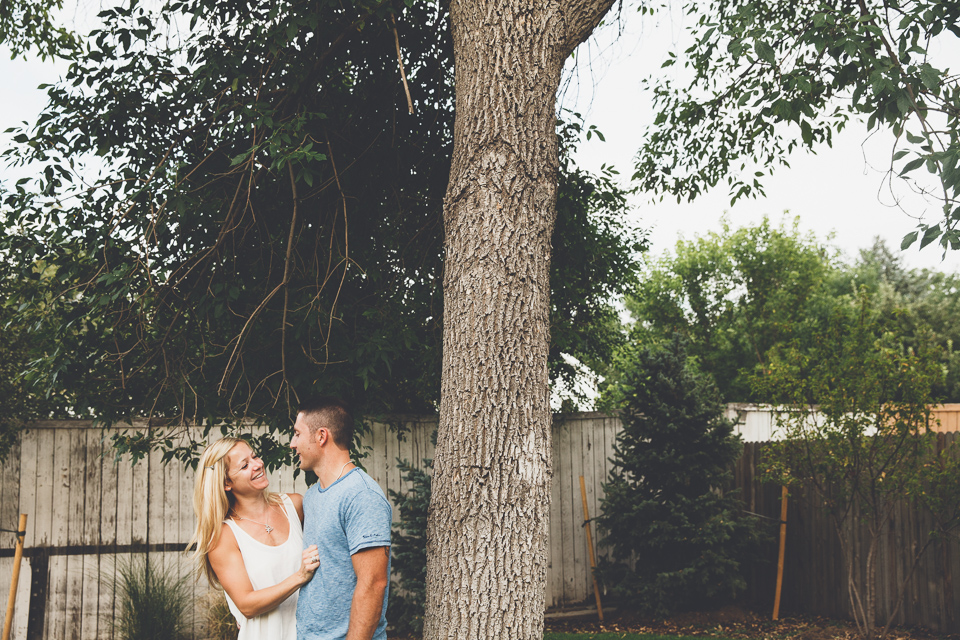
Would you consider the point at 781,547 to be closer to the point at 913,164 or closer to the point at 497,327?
the point at 913,164

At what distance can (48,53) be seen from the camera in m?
6.70

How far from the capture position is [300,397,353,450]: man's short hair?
279cm

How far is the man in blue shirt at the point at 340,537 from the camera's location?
2.49 metres

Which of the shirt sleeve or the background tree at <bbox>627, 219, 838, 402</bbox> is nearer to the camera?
the shirt sleeve

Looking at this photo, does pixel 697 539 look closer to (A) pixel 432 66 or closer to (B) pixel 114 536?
(A) pixel 432 66

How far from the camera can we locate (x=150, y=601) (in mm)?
6309

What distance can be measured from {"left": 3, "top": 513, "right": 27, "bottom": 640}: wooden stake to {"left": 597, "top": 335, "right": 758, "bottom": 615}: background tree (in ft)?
18.7

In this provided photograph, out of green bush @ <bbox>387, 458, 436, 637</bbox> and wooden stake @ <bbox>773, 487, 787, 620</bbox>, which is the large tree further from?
wooden stake @ <bbox>773, 487, 787, 620</bbox>

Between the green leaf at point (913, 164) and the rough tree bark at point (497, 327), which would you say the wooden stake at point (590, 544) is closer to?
the rough tree bark at point (497, 327)

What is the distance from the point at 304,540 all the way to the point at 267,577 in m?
0.20

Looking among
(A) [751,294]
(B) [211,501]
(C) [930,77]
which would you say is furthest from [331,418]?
(A) [751,294]

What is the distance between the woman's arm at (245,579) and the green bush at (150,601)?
4.28m

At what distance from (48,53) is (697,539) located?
804cm

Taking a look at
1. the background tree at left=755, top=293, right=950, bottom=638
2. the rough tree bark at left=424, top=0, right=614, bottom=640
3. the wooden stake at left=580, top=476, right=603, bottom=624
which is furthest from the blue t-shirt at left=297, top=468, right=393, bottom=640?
the wooden stake at left=580, top=476, right=603, bottom=624
